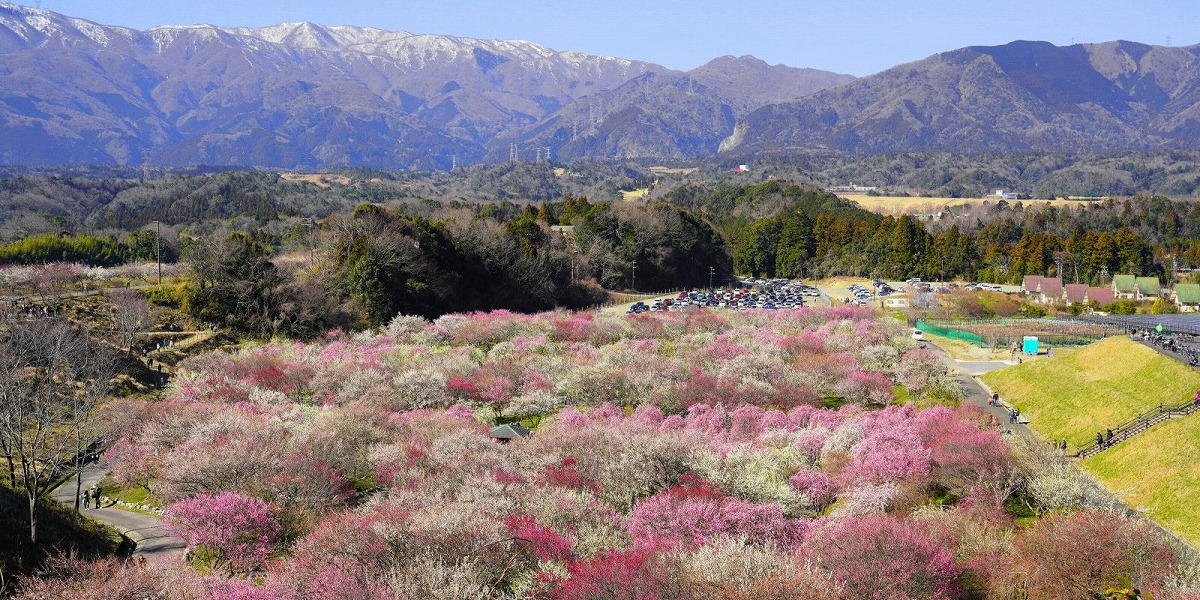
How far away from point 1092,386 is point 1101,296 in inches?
1778

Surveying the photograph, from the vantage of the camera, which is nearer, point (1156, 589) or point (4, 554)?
point (1156, 589)

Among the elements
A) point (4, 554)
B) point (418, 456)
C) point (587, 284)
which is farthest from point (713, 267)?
point (4, 554)

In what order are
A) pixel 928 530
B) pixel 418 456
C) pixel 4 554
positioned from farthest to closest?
pixel 418 456 → pixel 4 554 → pixel 928 530

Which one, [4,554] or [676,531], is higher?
[676,531]

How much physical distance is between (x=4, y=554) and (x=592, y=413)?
18297 millimetres

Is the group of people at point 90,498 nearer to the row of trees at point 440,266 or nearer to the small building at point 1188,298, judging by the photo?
the row of trees at point 440,266

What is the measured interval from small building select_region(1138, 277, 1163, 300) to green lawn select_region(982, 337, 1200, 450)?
45650 millimetres

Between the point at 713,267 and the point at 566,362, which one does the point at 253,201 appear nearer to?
the point at 713,267

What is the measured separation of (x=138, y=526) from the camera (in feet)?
85.4

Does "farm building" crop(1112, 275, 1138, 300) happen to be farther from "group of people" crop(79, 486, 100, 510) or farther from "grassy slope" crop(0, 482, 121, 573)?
"grassy slope" crop(0, 482, 121, 573)

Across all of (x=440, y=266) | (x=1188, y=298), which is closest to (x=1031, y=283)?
(x=1188, y=298)

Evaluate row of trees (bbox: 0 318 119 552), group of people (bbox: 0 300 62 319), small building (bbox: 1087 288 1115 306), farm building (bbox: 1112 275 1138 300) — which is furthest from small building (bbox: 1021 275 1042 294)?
group of people (bbox: 0 300 62 319)

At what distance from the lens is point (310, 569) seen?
56.7ft

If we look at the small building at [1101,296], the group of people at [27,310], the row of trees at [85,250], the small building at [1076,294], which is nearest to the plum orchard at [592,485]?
the group of people at [27,310]
